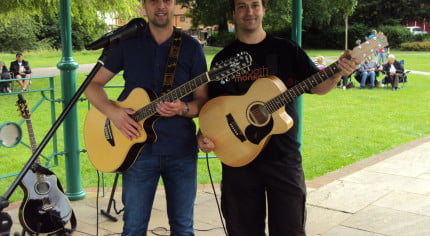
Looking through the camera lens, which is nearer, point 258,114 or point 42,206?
point 258,114

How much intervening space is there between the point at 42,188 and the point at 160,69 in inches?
64.2

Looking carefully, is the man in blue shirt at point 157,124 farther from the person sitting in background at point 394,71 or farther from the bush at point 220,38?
the bush at point 220,38

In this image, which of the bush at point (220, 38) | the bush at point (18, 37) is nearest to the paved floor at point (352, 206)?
the bush at point (220, 38)

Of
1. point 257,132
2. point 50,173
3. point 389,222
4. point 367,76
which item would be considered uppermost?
point 257,132

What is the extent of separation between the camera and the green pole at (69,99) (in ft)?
14.5

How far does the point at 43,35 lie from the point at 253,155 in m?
39.5

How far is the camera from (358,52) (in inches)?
94.6

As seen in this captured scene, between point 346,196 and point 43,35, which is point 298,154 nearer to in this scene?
point 346,196

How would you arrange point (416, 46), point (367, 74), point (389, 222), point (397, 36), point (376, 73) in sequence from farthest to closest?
point (397, 36) < point (416, 46) < point (376, 73) < point (367, 74) < point (389, 222)

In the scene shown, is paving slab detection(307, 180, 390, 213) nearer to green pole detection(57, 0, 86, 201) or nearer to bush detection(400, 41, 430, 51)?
green pole detection(57, 0, 86, 201)

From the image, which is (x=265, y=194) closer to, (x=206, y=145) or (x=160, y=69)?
(x=206, y=145)

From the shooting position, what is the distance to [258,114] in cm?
268

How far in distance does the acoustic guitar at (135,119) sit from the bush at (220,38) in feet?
104

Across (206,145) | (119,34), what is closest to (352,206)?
(206,145)
